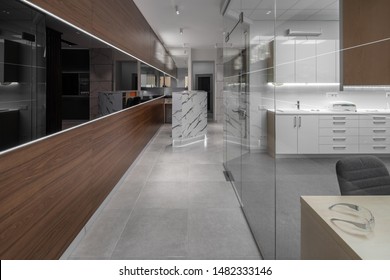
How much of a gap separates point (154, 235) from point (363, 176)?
2.13 metres

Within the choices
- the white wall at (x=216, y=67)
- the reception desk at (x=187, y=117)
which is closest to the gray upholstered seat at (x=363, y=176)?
the reception desk at (x=187, y=117)

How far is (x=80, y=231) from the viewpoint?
3.03 metres

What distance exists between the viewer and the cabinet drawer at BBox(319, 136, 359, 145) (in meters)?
1.58

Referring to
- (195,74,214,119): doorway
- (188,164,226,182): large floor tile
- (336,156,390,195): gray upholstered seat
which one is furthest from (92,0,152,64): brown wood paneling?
(195,74,214,119): doorway

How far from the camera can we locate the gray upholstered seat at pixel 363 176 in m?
1.55

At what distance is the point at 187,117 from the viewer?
8.80 metres

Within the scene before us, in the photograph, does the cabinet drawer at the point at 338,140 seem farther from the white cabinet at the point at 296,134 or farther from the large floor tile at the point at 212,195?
the large floor tile at the point at 212,195

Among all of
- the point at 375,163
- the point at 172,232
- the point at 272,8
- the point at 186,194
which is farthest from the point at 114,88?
the point at 375,163

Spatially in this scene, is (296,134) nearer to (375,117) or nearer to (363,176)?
(363,176)

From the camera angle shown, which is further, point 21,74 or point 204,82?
point 204,82

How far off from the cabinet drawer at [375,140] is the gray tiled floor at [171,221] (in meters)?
1.61

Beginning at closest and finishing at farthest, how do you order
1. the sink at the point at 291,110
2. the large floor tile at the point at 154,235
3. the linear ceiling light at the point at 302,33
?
the linear ceiling light at the point at 302,33 → the sink at the point at 291,110 → the large floor tile at the point at 154,235

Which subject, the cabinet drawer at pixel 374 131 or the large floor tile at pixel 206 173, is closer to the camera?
the cabinet drawer at pixel 374 131

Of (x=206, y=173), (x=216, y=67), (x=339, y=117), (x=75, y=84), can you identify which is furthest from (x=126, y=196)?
(x=216, y=67)
